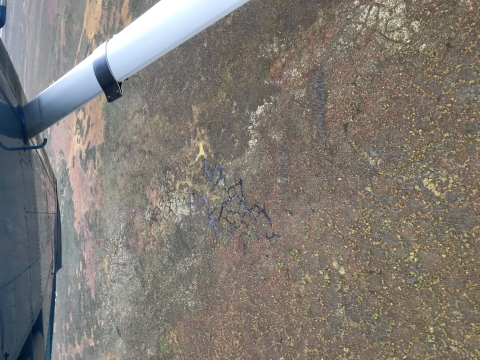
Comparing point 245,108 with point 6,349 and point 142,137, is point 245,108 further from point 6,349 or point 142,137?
point 6,349

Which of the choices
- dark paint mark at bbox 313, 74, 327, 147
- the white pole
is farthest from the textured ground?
the white pole

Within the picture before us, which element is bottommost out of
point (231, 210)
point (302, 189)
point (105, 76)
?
point (302, 189)

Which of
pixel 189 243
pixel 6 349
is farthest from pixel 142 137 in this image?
pixel 6 349

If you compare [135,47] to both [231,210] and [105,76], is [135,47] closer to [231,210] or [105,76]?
[105,76]

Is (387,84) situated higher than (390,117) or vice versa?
(387,84)

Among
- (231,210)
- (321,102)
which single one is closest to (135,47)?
(321,102)

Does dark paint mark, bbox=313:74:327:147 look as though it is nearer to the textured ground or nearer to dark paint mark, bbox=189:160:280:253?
the textured ground
